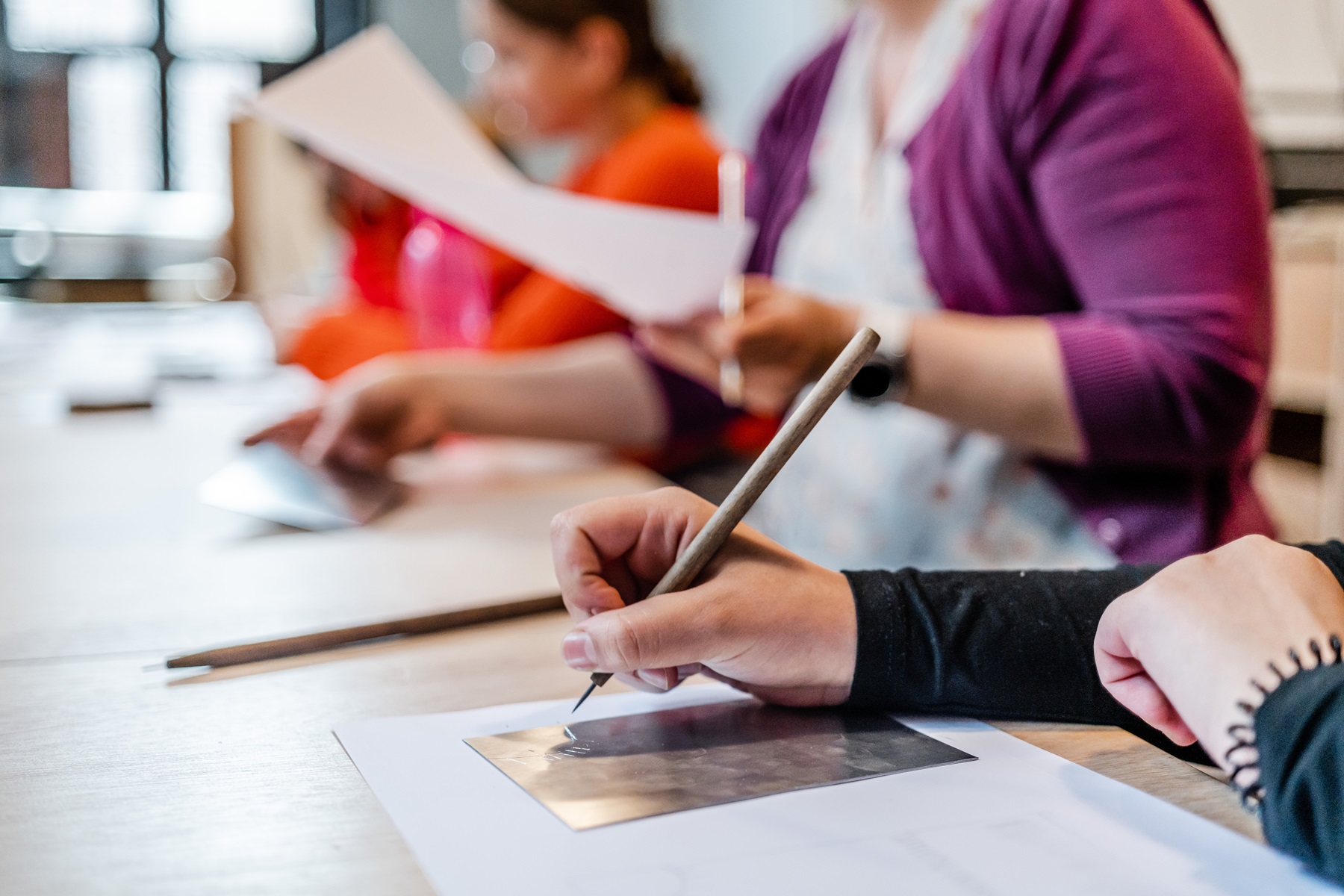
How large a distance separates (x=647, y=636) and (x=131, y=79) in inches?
206

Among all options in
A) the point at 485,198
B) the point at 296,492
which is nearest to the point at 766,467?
the point at 485,198

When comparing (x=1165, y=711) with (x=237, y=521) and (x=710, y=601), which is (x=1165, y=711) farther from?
(x=237, y=521)

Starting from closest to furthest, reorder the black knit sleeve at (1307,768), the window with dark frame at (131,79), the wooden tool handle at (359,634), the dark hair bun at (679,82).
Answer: the black knit sleeve at (1307,768)
the wooden tool handle at (359,634)
the dark hair bun at (679,82)
the window with dark frame at (131,79)

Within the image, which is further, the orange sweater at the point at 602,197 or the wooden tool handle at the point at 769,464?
the orange sweater at the point at 602,197

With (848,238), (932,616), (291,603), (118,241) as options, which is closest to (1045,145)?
(848,238)

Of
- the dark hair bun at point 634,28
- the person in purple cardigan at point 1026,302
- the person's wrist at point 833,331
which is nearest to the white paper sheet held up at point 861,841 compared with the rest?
the person in purple cardigan at point 1026,302

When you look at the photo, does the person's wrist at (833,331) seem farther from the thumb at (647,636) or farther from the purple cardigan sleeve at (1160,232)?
the thumb at (647,636)

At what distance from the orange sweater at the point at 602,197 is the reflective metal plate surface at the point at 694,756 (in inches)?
38.0

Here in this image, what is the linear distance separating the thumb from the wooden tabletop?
74mm

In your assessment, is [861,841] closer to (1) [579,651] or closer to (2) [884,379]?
(1) [579,651]

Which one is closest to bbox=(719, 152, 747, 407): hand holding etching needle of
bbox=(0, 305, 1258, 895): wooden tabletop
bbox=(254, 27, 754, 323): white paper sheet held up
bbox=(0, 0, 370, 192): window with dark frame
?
bbox=(254, 27, 754, 323): white paper sheet held up

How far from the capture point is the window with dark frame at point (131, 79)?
4797 mm

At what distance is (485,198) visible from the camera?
833mm

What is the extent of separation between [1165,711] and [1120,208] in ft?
1.44
